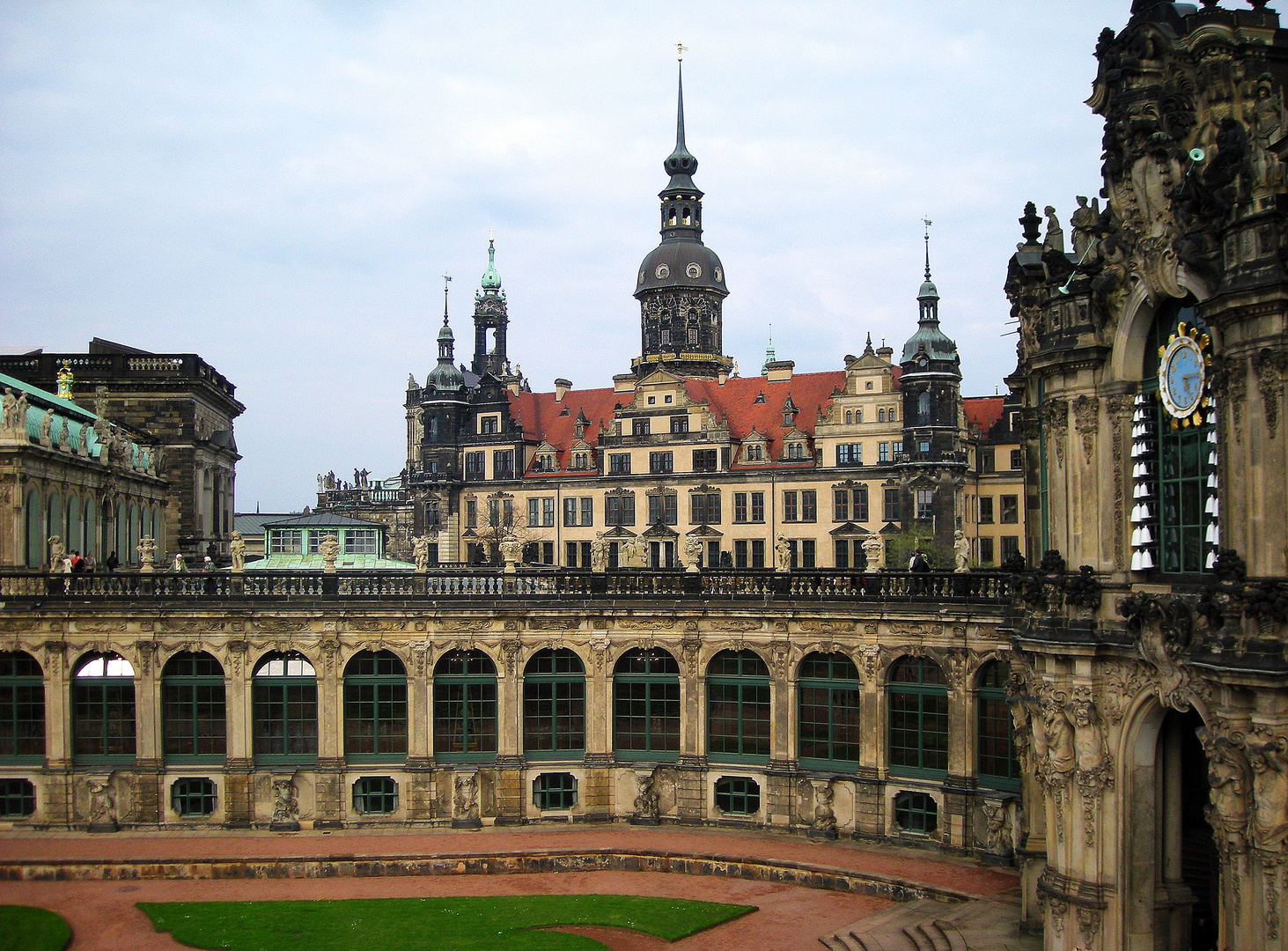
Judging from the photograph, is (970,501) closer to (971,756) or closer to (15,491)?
(971,756)

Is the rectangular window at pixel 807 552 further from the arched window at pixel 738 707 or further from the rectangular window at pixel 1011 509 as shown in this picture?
the arched window at pixel 738 707

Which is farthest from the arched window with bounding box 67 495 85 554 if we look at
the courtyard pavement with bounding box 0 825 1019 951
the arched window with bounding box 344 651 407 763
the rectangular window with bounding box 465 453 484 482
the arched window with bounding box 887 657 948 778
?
the rectangular window with bounding box 465 453 484 482

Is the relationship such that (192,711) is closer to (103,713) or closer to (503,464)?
(103,713)

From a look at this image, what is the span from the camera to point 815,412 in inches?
3361

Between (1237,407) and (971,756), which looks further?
(971,756)

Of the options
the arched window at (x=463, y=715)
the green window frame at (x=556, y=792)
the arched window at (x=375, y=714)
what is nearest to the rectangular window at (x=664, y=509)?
the green window frame at (x=556, y=792)

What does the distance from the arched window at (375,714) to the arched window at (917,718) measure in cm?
1598

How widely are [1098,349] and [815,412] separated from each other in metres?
62.3

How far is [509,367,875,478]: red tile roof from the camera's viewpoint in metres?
85.8

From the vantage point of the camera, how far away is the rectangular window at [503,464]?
307 feet

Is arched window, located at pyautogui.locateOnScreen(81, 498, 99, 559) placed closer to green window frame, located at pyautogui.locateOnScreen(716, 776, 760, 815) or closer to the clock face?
green window frame, located at pyautogui.locateOnScreen(716, 776, 760, 815)

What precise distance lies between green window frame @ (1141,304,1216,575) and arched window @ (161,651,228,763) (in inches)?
1170

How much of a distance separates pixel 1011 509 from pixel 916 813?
50.3 m

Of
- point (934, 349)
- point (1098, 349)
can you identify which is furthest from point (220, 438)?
point (1098, 349)
